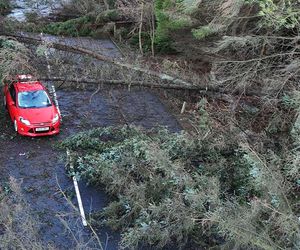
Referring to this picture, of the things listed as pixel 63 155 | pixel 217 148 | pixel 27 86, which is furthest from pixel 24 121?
pixel 217 148

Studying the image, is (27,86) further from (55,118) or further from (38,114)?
(55,118)

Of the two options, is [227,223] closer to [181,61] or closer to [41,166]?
[41,166]

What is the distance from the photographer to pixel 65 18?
30891mm

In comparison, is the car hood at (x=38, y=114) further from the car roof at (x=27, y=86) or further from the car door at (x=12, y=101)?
the car roof at (x=27, y=86)

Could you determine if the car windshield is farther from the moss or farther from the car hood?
the moss

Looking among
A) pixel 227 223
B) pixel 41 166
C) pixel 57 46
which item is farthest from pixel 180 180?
pixel 57 46

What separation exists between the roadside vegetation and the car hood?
1.25 metres

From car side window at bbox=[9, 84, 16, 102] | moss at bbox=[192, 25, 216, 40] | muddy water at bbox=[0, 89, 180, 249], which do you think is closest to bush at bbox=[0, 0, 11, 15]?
muddy water at bbox=[0, 89, 180, 249]

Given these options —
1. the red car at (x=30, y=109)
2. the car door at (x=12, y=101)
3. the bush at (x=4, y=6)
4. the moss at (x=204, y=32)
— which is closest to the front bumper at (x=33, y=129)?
the red car at (x=30, y=109)

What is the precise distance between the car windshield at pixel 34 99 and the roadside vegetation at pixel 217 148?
1.00 metres

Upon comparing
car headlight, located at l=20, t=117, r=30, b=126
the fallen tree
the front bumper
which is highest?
the fallen tree

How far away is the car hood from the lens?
15.4 meters

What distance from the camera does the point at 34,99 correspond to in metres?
16.1

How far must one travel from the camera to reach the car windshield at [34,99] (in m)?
15.9
